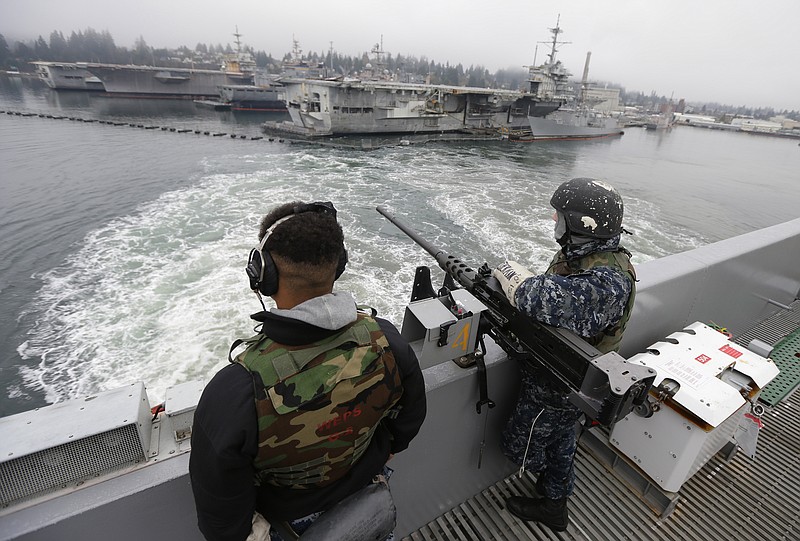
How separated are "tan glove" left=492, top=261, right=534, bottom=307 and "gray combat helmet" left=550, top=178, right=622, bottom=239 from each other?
1.12 ft

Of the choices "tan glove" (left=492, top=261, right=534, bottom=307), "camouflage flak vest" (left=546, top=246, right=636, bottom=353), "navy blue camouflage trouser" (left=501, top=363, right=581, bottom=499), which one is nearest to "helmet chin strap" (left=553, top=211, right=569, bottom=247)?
"camouflage flak vest" (left=546, top=246, right=636, bottom=353)

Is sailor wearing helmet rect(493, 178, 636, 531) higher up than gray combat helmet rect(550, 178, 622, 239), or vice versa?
gray combat helmet rect(550, 178, 622, 239)

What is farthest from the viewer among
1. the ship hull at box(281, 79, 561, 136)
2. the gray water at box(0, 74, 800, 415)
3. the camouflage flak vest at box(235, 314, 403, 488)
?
the ship hull at box(281, 79, 561, 136)

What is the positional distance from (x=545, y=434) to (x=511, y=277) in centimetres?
98

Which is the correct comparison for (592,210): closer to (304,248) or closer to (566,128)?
(304,248)

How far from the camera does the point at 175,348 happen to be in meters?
7.21

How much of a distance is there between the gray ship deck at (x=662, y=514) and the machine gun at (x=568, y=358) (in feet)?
3.63

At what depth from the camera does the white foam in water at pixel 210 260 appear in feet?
23.2

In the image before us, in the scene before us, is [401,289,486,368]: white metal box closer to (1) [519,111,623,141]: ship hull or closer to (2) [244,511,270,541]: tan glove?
(2) [244,511,270,541]: tan glove

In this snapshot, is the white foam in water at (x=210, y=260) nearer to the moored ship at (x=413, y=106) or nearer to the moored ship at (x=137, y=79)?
the moored ship at (x=413, y=106)

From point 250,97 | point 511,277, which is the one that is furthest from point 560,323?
point 250,97

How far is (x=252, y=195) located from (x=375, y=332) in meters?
16.4

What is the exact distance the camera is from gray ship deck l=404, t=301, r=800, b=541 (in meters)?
2.48

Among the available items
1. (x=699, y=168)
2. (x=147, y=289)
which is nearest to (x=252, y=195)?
(x=147, y=289)
